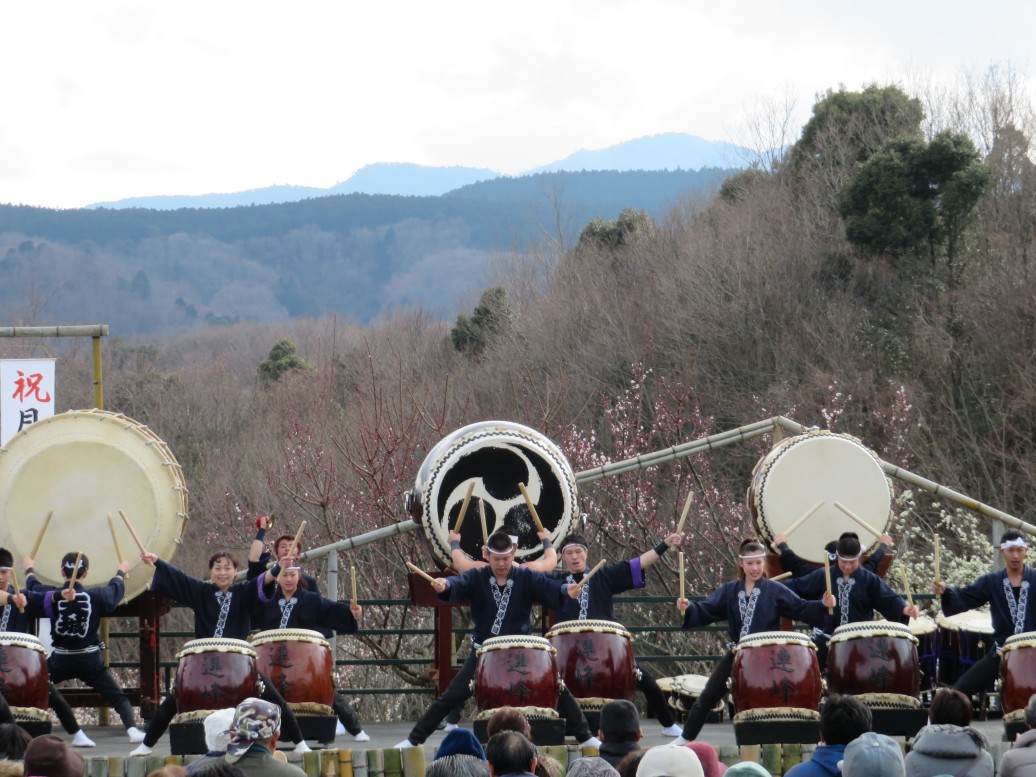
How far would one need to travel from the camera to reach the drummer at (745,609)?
301 inches

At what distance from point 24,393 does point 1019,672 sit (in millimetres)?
6071

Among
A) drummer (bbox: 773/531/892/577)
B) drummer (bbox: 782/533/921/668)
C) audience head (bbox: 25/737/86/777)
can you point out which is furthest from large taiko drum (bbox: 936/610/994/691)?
audience head (bbox: 25/737/86/777)

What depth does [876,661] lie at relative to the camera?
7.35 m

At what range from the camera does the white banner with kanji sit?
9828 millimetres

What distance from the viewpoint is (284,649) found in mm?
7637

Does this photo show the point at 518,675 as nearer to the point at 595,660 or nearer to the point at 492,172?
the point at 595,660

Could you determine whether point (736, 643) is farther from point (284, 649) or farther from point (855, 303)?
point (855, 303)

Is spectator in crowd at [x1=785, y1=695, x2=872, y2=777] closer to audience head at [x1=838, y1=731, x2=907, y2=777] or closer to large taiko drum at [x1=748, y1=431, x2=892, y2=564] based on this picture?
audience head at [x1=838, y1=731, x2=907, y2=777]

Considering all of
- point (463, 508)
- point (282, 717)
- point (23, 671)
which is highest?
point (463, 508)

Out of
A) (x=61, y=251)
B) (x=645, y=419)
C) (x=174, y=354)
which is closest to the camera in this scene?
(x=645, y=419)

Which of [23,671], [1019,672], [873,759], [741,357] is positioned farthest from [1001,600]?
[741,357]

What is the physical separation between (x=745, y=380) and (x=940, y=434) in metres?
3.98

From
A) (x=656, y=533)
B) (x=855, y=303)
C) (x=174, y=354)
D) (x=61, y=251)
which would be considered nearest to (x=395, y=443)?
(x=656, y=533)

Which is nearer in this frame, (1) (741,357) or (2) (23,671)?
(2) (23,671)
